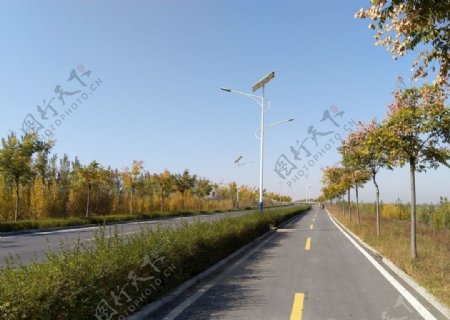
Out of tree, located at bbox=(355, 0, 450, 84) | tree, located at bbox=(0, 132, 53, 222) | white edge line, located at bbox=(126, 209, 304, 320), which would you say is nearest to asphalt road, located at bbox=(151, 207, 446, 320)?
white edge line, located at bbox=(126, 209, 304, 320)

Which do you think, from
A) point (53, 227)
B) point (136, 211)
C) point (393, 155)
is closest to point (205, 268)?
point (393, 155)

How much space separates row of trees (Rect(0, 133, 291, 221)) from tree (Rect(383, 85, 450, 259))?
2168 cm

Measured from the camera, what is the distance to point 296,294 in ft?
26.9

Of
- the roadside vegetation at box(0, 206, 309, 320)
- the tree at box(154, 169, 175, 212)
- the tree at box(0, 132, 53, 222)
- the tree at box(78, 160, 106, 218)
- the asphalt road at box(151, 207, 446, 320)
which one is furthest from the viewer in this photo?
the tree at box(154, 169, 175, 212)

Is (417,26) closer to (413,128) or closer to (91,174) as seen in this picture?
(413,128)

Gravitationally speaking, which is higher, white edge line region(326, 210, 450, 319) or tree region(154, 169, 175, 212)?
tree region(154, 169, 175, 212)

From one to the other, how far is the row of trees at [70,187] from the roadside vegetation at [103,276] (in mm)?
19986

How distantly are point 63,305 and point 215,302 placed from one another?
3.12 metres

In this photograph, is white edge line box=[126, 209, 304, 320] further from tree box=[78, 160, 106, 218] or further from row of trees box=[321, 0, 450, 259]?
tree box=[78, 160, 106, 218]

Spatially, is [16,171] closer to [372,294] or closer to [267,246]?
[267,246]

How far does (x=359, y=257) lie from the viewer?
1362 centimetres

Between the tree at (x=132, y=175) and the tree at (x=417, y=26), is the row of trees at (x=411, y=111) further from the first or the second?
the tree at (x=132, y=175)

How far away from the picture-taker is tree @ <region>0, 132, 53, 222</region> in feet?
84.1

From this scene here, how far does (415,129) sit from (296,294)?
20.7 ft
